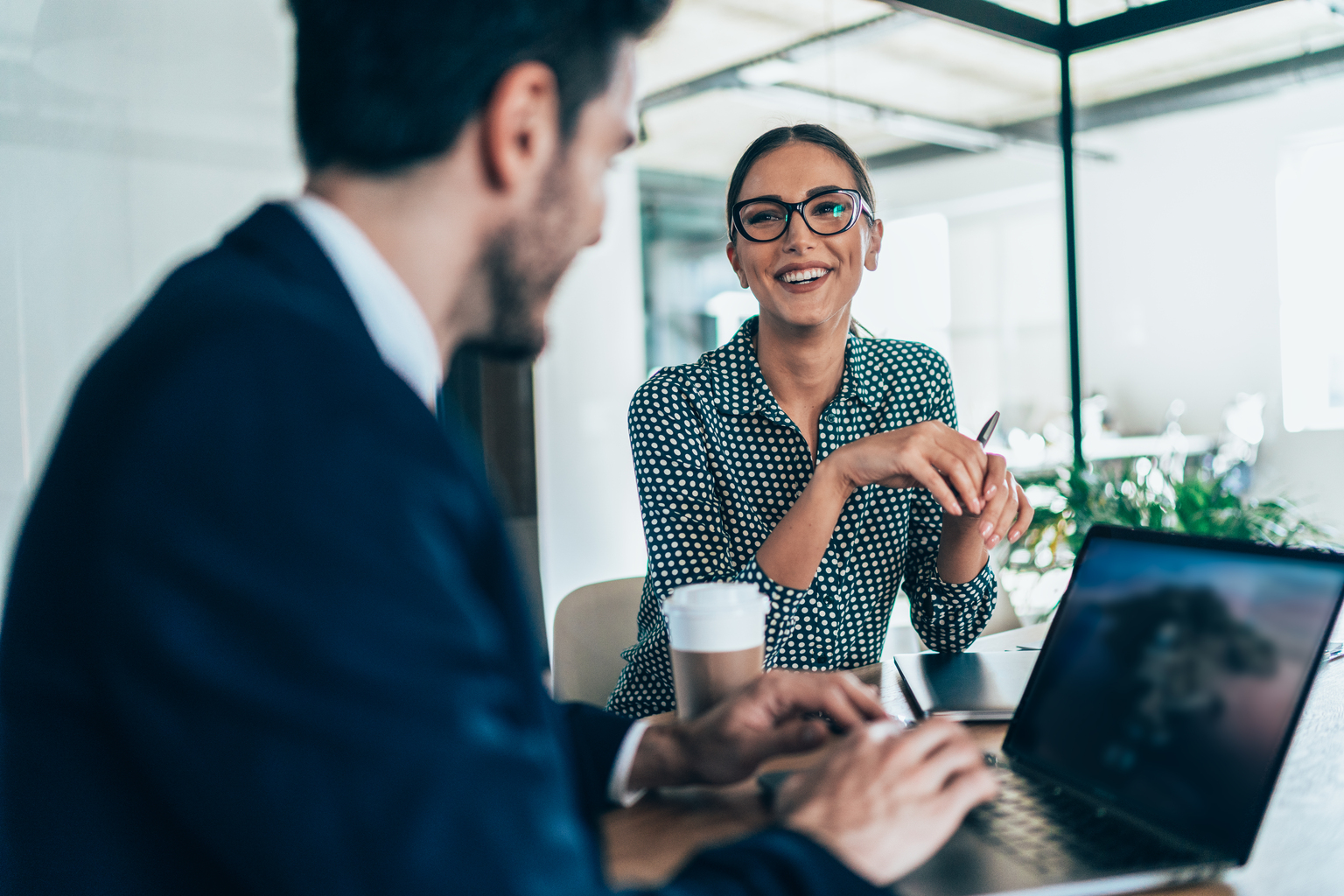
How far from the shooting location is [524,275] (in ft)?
2.03

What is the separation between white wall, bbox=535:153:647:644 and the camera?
9.25ft

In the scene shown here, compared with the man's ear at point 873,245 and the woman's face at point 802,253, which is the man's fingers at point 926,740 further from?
the man's ear at point 873,245

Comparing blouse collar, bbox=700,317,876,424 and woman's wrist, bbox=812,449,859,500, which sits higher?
blouse collar, bbox=700,317,876,424

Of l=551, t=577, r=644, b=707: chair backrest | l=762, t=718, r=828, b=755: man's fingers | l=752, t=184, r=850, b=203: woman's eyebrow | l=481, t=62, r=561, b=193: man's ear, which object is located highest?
l=752, t=184, r=850, b=203: woman's eyebrow

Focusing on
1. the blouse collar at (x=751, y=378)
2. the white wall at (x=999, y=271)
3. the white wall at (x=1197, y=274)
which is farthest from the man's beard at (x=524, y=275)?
the white wall at (x=999, y=271)

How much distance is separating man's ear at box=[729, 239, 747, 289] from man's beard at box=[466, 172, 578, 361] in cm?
97

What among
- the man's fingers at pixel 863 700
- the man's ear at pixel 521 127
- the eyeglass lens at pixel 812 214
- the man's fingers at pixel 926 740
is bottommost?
the man's fingers at pixel 863 700

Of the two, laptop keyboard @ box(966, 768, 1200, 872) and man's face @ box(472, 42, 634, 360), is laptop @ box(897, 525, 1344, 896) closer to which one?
laptop keyboard @ box(966, 768, 1200, 872)

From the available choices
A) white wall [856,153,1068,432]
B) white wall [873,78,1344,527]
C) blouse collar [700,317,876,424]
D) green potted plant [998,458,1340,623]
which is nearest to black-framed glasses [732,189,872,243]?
blouse collar [700,317,876,424]

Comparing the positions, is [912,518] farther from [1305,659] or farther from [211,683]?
[211,683]

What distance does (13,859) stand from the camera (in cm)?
53

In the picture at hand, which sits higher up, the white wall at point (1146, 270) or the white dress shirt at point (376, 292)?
the white wall at point (1146, 270)

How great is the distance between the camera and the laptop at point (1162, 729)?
65cm

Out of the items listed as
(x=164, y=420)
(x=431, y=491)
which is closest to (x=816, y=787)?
(x=431, y=491)
